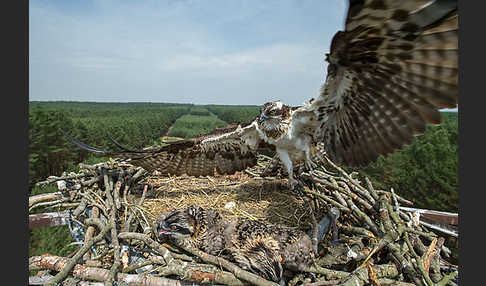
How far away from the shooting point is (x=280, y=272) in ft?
5.41

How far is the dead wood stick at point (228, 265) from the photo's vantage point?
60.4 inches

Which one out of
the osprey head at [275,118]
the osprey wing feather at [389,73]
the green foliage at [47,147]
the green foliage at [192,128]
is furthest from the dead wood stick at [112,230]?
the green foliage at [192,128]

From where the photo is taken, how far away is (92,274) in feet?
5.16

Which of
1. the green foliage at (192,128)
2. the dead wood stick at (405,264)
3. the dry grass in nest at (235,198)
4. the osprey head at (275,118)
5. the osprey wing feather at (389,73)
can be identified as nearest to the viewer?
the osprey wing feather at (389,73)

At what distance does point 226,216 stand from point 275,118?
1.30m

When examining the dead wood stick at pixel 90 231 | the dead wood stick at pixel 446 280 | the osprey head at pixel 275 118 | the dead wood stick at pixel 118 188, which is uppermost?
the osprey head at pixel 275 118

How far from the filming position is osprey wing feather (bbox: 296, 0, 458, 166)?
1.18 metres

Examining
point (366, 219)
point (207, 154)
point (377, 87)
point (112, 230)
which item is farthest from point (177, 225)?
point (377, 87)

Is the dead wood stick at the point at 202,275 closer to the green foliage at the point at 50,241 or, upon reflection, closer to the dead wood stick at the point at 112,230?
the dead wood stick at the point at 112,230

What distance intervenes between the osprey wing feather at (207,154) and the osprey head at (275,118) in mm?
255

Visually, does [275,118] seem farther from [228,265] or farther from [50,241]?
[50,241]

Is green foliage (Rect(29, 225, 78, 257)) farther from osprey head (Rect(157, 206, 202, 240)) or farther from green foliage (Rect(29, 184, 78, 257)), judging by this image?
osprey head (Rect(157, 206, 202, 240))

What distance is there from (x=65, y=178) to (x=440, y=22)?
392 cm

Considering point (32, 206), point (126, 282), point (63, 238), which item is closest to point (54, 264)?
point (126, 282)
